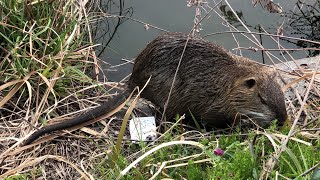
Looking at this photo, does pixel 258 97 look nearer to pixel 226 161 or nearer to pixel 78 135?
pixel 226 161

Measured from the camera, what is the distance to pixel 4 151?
3270 mm

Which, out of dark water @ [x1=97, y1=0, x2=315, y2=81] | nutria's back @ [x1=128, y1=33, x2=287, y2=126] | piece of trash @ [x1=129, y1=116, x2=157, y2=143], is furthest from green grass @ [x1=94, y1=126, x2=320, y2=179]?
dark water @ [x1=97, y1=0, x2=315, y2=81]

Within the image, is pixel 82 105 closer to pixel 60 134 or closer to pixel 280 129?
pixel 60 134

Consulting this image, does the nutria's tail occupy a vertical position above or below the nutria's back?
below

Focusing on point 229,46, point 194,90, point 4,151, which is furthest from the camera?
point 229,46

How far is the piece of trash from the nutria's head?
496 millimetres

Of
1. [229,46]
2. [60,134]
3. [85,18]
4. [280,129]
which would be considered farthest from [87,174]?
[229,46]

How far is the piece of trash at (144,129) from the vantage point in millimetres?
3340

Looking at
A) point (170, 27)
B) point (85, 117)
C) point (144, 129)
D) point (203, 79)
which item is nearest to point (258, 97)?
point (203, 79)

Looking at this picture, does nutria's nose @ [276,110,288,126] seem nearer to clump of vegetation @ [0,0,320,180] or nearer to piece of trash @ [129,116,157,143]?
clump of vegetation @ [0,0,320,180]

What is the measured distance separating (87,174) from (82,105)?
0.92 meters

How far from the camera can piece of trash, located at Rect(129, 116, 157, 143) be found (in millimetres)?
3340

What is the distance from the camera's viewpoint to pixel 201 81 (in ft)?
11.7

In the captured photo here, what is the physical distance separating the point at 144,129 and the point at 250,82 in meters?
0.67
